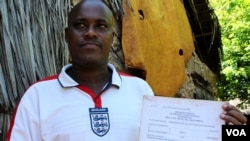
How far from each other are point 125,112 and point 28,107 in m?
0.41

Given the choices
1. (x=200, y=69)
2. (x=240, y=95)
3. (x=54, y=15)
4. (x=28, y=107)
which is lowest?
(x=240, y=95)

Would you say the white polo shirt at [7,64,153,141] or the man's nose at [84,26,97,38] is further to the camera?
the man's nose at [84,26,97,38]

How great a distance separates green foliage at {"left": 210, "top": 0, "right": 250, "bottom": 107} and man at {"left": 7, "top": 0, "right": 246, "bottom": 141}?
8831mm

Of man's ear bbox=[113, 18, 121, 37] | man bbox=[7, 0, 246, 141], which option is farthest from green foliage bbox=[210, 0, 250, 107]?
man bbox=[7, 0, 246, 141]

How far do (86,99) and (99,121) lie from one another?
121 mm

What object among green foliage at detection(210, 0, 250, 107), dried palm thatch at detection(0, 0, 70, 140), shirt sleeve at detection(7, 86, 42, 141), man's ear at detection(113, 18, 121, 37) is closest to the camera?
shirt sleeve at detection(7, 86, 42, 141)

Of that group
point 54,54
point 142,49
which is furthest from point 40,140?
→ point 142,49

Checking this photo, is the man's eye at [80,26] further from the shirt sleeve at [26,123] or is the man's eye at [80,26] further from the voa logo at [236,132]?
the voa logo at [236,132]

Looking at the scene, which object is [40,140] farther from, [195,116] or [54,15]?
[54,15]

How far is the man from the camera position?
178 cm

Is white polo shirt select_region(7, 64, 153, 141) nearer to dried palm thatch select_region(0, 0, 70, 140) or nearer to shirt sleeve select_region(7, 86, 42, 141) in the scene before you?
shirt sleeve select_region(7, 86, 42, 141)

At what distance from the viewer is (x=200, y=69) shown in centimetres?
559

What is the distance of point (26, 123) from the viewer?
5.76 ft

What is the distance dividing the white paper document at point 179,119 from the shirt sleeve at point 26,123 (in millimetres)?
457
